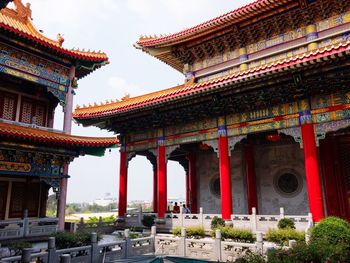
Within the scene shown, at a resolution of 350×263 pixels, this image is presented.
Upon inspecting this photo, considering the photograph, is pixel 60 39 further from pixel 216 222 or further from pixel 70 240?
pixel 216 222

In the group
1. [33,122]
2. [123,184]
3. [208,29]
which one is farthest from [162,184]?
[208,29]

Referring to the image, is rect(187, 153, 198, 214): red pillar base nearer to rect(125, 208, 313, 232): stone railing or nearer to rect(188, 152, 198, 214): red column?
rect(188, 152, 198, 214): red column

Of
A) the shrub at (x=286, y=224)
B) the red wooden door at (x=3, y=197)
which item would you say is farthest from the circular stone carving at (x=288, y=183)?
the red wooden door at (x=3, y=197)

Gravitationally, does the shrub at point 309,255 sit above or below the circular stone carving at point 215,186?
below

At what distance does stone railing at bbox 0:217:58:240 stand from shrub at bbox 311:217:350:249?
9.18m

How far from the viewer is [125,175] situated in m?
15.5

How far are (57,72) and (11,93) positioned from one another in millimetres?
2133

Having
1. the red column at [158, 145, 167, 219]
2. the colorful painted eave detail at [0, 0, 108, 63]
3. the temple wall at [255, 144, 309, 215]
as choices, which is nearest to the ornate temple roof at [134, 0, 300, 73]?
the colorful painted eave detail at [0, 0, 108, 63]

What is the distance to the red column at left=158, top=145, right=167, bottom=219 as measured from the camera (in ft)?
44.0

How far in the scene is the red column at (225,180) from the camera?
1149 centimetres

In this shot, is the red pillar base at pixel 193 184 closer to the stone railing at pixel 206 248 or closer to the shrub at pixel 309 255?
the stone railing at pixel 206 248

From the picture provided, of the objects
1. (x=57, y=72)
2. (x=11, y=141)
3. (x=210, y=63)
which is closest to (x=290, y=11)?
(x=210, y=63)

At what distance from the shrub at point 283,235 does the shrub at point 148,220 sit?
5.56 meters

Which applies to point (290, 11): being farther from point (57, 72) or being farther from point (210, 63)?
point (57, 72)
